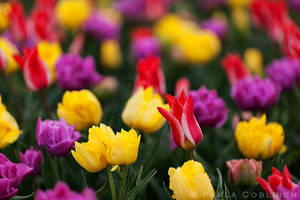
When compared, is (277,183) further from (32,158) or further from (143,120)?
(32,158)

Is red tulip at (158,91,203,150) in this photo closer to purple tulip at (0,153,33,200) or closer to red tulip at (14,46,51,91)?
purple tulip at (0,153,33,200)

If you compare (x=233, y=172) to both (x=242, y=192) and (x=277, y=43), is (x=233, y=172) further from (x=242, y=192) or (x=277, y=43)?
(x=277, y=43)

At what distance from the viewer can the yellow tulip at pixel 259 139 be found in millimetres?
935

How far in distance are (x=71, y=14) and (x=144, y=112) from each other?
51.6 inches

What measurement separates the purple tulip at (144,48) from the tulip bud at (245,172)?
1133 mm

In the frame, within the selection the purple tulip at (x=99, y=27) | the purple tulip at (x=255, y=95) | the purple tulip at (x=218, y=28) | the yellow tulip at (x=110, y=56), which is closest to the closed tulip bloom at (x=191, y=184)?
the purple tulip at (x=255, y=95)

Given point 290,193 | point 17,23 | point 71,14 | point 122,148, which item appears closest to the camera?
point 290,193

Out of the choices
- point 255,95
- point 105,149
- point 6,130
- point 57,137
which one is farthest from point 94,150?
point 255,95

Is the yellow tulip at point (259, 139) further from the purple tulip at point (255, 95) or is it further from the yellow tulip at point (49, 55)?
the yellow tulip at point (49, 55)

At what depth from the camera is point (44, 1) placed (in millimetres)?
1694

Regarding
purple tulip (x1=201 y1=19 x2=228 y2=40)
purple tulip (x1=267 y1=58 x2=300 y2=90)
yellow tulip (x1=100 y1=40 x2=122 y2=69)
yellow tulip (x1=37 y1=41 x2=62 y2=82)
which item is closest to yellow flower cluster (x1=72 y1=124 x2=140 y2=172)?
yellow tulip (x1=37 y1=41 x2=62 y2=82)

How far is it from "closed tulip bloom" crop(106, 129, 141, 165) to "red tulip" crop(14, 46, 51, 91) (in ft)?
1.41

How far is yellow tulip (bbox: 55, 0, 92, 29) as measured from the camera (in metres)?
2.09

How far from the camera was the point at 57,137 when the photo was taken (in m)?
0.88
